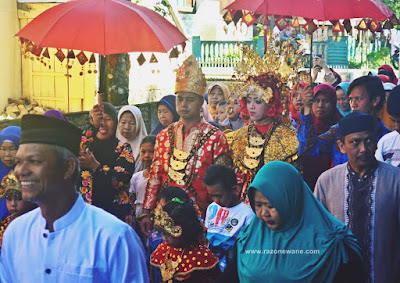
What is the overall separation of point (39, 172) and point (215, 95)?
313 inches

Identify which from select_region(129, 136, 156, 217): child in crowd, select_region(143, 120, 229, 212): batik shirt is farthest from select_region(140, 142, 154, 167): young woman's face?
select_region(143, 120, 229, 212): batik shirt

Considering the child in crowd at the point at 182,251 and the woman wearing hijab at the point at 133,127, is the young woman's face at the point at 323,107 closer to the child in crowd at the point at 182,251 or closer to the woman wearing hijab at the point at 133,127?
the woman wearing hijab at the point at 133,127

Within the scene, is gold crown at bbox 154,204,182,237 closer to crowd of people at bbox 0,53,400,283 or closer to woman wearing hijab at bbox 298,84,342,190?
crowd of people at bbox 0,53,400,283

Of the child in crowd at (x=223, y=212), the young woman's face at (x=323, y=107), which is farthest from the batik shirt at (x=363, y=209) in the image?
the young woman's face at (x=323, y=107)

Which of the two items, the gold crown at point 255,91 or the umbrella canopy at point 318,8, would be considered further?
the umbrella canopy at point 318,8

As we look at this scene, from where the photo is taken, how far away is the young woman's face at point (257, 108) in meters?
7.11

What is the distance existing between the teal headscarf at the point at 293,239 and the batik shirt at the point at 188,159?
2.41 m

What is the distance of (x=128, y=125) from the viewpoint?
861 cm

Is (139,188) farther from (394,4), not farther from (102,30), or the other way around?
(394,4)

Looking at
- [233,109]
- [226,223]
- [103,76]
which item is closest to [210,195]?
[226,223]

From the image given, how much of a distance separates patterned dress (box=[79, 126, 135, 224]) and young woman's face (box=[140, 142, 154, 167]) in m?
0.82

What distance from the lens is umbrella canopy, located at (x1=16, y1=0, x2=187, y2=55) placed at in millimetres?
7801

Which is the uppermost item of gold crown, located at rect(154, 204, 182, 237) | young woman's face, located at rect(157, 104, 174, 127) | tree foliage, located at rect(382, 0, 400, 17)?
tree foliage, located at rect(382, 0, 400, 17)

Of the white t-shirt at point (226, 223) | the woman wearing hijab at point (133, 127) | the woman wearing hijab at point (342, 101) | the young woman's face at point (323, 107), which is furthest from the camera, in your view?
the woman wearing hijab at point (342, 101)
